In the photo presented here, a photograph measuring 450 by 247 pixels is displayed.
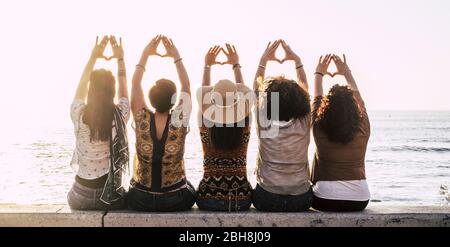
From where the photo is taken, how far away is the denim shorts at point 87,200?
14.8 feet

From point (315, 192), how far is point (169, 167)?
1.27 m

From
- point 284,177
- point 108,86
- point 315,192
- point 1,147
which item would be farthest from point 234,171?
point 1,147

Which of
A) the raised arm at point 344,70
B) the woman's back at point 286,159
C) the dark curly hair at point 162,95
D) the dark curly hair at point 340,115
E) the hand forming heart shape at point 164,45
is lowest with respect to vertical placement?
the woman's back at point 286,159

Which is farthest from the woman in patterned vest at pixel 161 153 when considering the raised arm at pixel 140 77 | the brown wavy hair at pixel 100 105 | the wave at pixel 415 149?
the wave at pixel 415 149

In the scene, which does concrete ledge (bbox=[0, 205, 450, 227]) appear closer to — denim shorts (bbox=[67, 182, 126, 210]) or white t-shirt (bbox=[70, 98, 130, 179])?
denim shorts (bbox=[67, 182, 126, 210])

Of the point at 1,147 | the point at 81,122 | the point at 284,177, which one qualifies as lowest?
the point at 1,147

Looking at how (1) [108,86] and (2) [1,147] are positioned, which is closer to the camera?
(1) [108,86]

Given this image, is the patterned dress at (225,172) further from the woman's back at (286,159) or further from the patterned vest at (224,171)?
the woman's back at (286,159)

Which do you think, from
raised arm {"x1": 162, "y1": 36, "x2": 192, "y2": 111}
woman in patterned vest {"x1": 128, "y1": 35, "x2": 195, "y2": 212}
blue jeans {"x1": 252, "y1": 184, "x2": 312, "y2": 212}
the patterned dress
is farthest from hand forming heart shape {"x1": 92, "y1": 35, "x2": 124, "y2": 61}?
blue jeans {"x1": 252, "y1": 184, "x2": 312, "y2": 212}

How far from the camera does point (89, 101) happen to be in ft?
14.8

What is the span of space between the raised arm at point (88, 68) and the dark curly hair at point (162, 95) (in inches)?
24.1

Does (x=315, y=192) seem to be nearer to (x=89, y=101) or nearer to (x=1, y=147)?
(x=89, y=101)
